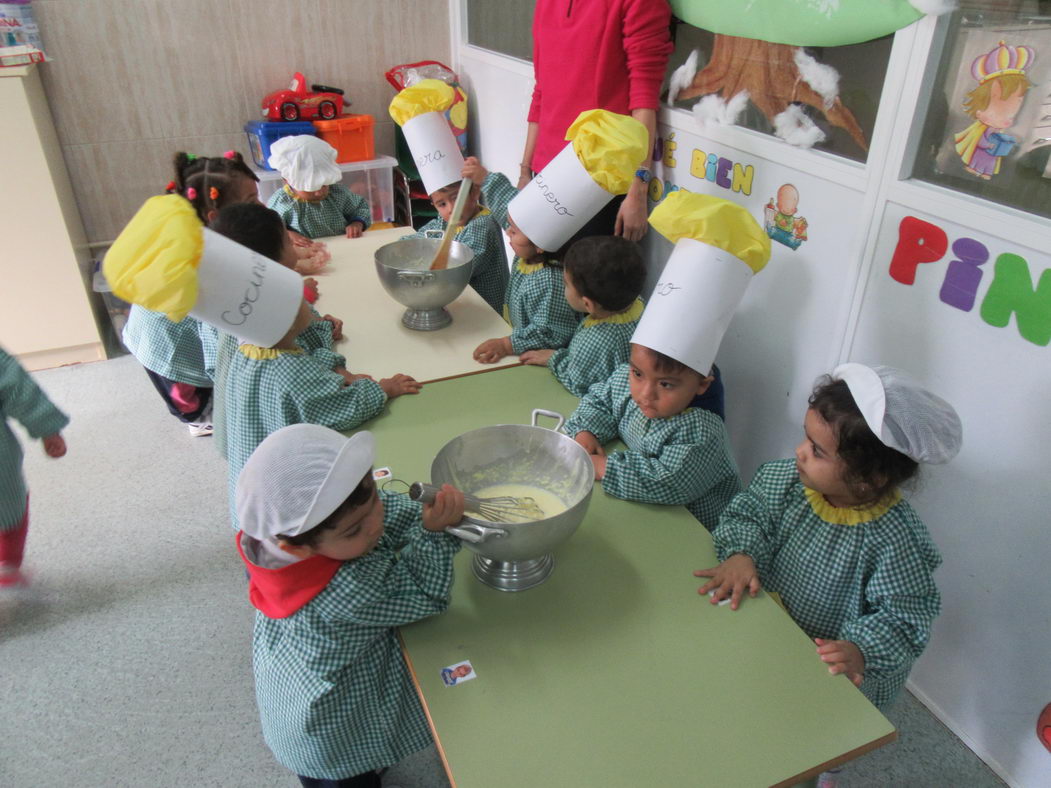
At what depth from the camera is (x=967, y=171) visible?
1.12m

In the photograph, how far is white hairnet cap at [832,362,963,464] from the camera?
2.85 ft

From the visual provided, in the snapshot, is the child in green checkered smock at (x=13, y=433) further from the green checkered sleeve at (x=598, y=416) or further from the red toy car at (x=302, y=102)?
the red toy car at (x=302, y=102)

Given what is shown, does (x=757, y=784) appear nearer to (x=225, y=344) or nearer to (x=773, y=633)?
(x=773, y=633)

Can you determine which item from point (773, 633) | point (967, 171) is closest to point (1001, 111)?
point (967, 171)

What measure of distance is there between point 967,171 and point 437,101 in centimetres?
117

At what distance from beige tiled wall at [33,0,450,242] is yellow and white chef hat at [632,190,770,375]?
219cm

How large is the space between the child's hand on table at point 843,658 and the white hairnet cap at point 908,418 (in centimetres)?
24

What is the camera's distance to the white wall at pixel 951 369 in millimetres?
1102

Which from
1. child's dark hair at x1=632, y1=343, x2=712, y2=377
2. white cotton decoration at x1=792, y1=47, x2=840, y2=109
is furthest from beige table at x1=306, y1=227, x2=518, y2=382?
white cotton decoration at x1=792, y1=47, x2=840, y2=109

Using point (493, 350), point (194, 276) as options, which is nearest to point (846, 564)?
point (493, 350)

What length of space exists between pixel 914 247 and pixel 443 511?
890 millimetres

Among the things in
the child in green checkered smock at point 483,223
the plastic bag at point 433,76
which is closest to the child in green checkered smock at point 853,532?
the child in green checkered smock at point 483,223

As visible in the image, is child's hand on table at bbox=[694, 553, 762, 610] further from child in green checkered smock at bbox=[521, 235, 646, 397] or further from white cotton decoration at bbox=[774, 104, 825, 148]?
white cotton decoration at bbox=[774, 104, 825, 148]

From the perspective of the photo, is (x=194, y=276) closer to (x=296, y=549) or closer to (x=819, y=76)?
(x=296, y=549)
